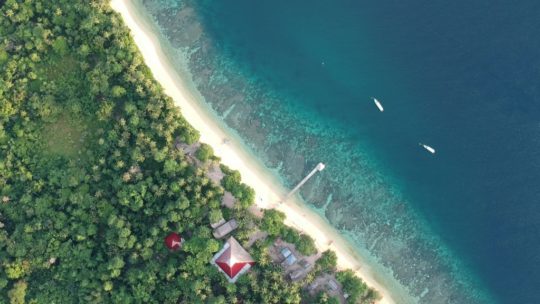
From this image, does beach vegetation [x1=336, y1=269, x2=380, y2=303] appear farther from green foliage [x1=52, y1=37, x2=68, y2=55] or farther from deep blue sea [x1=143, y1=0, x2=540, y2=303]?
green foliage [x1=52, y1=37, x2=68, y2=55]

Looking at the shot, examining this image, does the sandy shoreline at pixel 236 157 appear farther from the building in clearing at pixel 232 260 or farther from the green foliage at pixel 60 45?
the green foliage at pixel 60 45

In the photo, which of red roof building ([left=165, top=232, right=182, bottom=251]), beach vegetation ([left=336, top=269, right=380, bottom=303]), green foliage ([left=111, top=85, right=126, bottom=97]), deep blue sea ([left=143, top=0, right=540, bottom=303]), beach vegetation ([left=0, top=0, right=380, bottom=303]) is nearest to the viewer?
beach vegetation ([left=0, top=0, right=380, bottom=303])

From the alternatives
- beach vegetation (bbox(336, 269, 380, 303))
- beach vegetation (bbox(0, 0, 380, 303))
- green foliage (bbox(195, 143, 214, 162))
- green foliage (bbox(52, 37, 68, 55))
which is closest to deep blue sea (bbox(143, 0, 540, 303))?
beach vegetation (bbox(336, 269, 380, 303))

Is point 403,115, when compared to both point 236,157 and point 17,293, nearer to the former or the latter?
point 236,157

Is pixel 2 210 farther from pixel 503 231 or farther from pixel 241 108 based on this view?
pixel 503 231

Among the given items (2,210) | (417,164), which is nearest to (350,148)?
(417,164)

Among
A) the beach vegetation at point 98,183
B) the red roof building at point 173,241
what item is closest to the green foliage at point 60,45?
the beach vegetation at point 98,183
